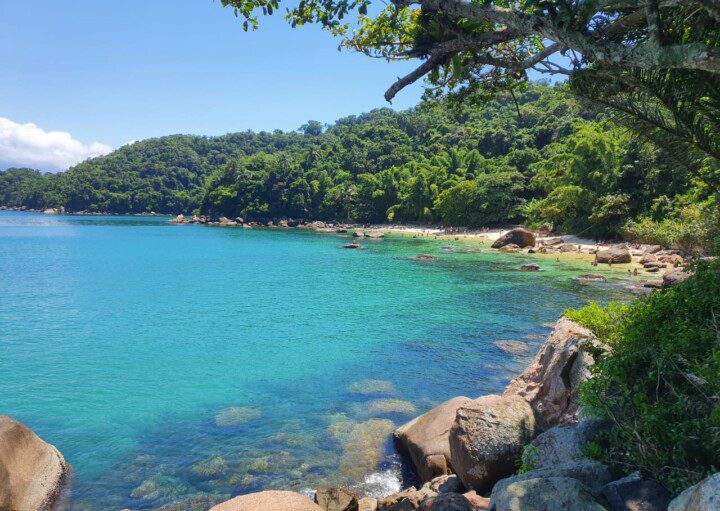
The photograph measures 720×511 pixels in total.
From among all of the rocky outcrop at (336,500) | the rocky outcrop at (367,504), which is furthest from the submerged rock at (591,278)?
the rocky outcrop at (336,500)

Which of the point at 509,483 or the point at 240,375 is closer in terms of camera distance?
the point at 509,483

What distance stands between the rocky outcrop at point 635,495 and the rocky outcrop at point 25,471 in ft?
32.1

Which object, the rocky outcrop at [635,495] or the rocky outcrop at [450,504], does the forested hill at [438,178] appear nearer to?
the rocky outcrop at [635,495]

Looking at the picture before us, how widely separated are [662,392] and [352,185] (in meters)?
102

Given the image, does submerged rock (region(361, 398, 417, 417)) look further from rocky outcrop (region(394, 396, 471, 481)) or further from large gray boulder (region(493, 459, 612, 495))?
large gray boulder (region(493, 459, 612, 495))

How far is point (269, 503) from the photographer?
638cm

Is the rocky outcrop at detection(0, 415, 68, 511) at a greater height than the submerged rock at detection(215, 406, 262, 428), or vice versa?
the rocky outcrop at detection(0, 415, 68, 511)

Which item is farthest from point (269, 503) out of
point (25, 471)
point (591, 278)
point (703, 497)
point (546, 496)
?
point (591, 278)

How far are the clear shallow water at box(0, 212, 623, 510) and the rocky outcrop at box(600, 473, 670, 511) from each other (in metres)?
5.82

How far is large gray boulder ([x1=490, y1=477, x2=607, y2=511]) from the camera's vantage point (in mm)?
4551

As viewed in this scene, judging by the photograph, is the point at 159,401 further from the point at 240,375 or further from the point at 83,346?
the point at 83,346

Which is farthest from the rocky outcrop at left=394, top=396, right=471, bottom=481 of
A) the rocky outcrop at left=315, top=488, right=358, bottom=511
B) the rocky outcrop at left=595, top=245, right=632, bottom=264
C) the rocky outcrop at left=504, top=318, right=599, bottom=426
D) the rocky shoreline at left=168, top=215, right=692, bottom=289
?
the rocky outcrop at left=595, top=245, right=632, bottom=264

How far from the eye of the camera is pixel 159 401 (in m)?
14.3

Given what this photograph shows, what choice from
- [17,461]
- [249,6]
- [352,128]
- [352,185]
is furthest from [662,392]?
[352,128]
